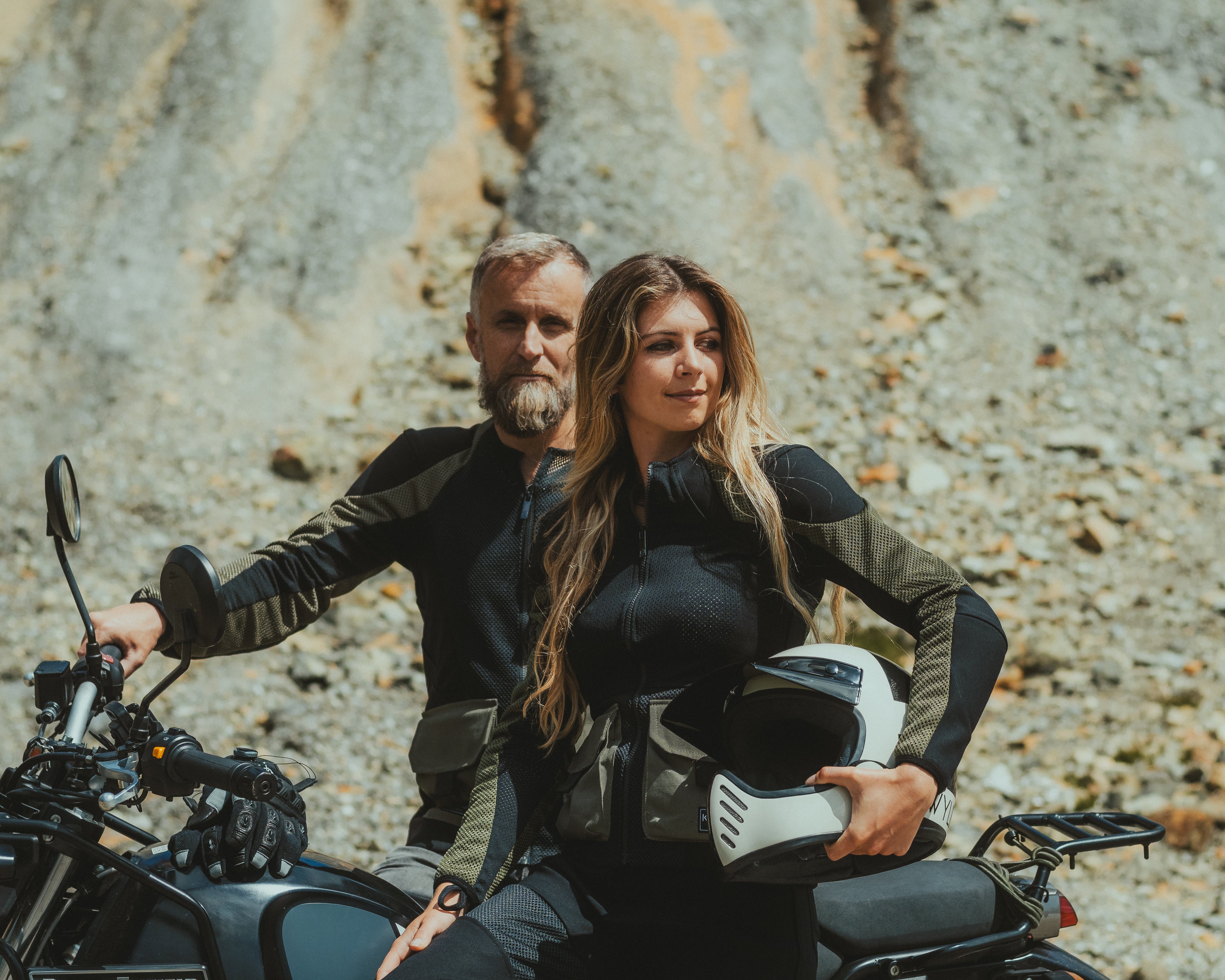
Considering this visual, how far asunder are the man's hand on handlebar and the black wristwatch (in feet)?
2.87

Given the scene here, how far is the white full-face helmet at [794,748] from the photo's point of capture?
78.9 inches

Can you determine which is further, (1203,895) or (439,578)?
(1203,895)

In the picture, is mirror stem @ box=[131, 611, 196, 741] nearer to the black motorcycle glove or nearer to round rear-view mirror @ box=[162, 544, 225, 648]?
round rear-view mirror @ box=[162, 544, 225, 648]

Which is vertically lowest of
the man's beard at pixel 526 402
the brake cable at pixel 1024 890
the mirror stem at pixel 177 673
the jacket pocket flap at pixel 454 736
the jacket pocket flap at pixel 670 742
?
the brake cable at pixel 1024 890

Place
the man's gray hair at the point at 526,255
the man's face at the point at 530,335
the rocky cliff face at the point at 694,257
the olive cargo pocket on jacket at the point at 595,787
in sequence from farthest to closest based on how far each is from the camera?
1. the rocky cliff face at the point at 694,257
2. the man's gray hair at the point at 526,255
3. the man's face at the point at 530,335
4. the olive cargo pocket on jacket at the point at 595,787

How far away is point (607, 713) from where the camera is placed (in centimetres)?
242

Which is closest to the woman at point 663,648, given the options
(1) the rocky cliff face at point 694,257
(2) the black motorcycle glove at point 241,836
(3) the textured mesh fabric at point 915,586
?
(3) the textured mesh fabric at point 915,586

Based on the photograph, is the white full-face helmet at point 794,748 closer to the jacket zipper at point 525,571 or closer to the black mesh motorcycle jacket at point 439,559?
the jacket zipper at point 525,571

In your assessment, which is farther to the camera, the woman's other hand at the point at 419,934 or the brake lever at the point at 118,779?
the woman's other hand at the point at 419,934

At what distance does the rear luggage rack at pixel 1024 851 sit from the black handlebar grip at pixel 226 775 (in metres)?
1.39

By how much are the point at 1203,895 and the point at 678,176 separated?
26.9 feet

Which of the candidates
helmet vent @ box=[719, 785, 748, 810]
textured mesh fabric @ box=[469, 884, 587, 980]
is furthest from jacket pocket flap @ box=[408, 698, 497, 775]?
helmet vent @ box=[719, 785, 748, 810]

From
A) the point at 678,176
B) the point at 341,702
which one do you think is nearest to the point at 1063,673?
the point at 341,702

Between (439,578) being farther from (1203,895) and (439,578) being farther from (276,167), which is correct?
(276,167)
